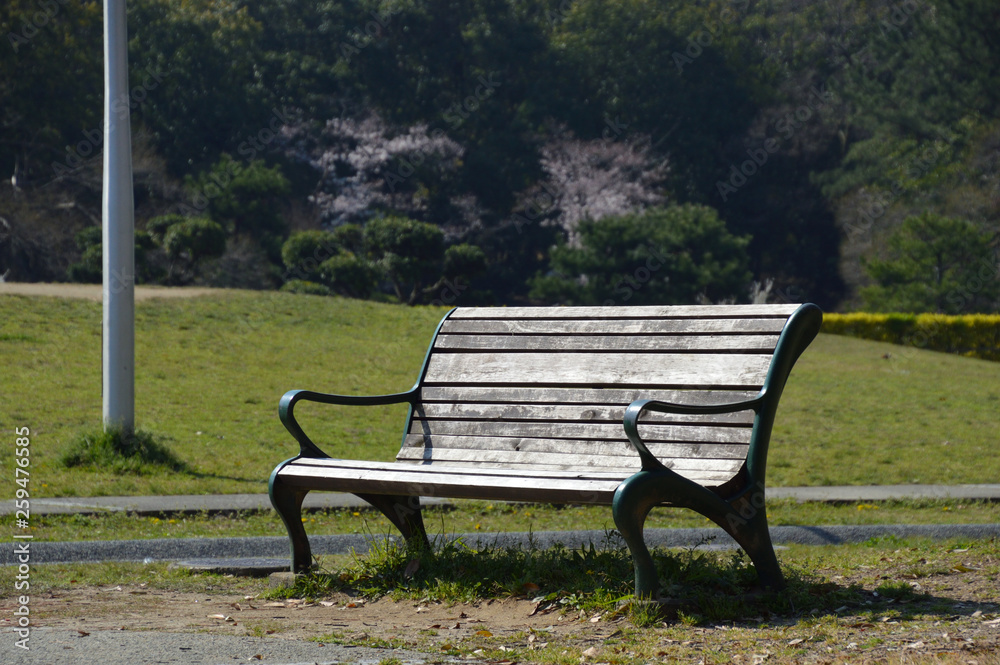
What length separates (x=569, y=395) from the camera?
458 cm

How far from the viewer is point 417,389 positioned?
Result: 4.95 meters

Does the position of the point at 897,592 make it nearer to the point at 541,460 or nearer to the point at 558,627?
the point at 558,627

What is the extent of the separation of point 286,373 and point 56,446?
500 centimetres

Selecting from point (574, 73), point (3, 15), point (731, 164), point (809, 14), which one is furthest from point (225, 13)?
point (809, 14)

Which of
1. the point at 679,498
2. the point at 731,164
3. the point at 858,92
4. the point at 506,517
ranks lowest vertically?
the point at 506,517

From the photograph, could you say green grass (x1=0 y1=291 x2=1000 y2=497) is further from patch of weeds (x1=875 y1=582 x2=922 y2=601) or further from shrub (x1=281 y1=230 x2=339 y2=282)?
patch of weeds (x1=875 y1=582 x2=922 y2=601)

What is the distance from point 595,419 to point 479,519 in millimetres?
2921

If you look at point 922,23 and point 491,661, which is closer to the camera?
point 491,661

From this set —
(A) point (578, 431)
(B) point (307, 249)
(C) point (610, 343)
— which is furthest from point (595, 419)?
(B) point (307, 249)

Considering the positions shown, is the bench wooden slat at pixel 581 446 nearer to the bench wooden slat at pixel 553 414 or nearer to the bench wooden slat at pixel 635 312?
the bench wooden slat at pixel 553 414

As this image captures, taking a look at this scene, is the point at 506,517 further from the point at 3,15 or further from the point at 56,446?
the point at 3,15

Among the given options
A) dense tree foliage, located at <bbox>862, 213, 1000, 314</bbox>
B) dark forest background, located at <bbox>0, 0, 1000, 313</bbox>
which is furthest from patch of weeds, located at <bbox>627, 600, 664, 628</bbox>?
dense tree foliage, located at <bbox>862, 213, 1000, 314</bbox>

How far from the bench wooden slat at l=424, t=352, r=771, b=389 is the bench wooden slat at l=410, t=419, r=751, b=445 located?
180 mm

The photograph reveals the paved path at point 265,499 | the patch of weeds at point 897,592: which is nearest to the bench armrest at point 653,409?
the patch of weeds at point 897,592
